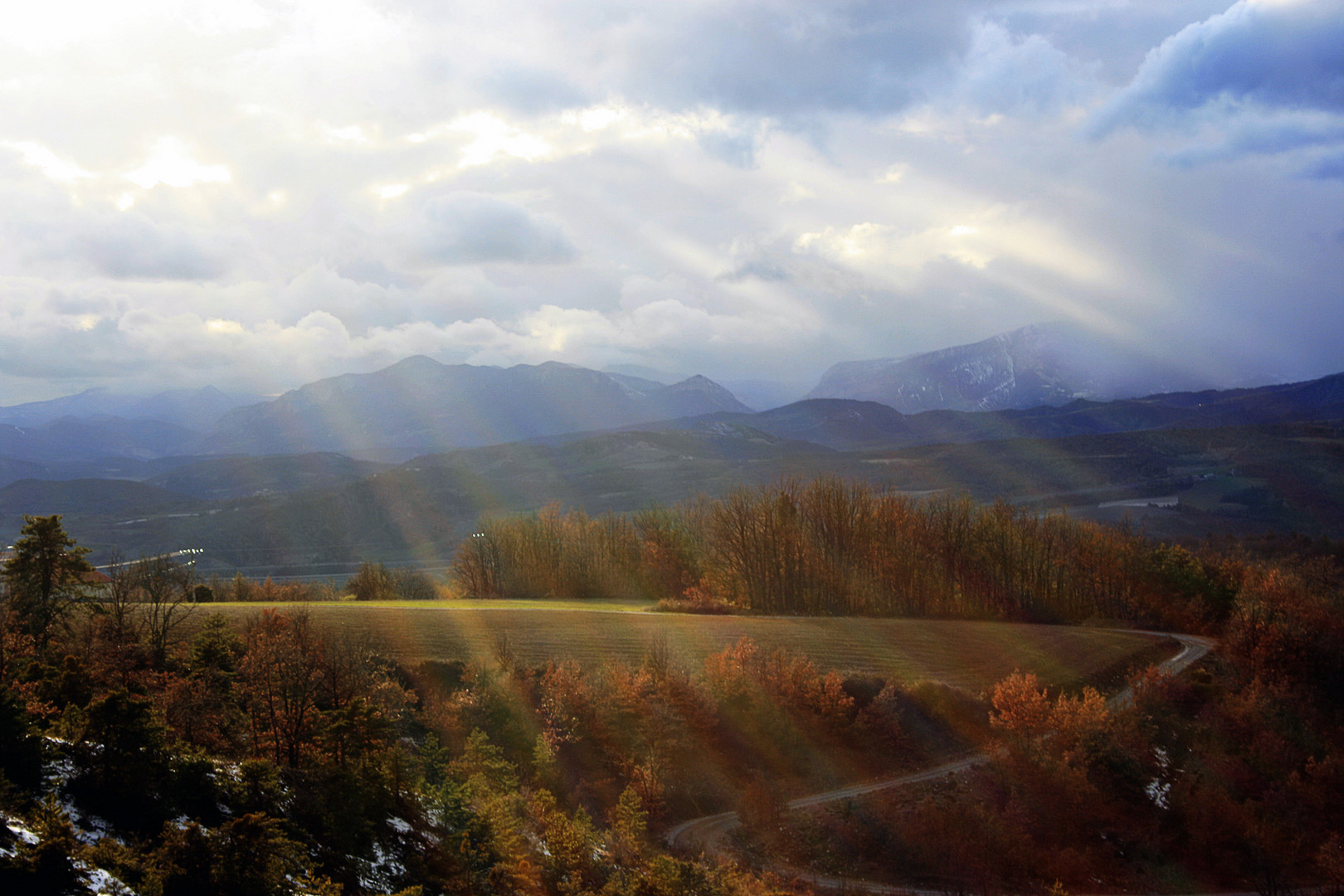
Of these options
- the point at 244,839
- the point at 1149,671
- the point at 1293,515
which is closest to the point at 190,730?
the point at 244,839

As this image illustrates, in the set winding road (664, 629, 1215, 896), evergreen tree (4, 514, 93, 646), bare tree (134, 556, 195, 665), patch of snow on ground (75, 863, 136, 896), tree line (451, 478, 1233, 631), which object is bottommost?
winding road (664, 629, 1215, 896)

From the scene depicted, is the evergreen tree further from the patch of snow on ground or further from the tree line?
the tree line

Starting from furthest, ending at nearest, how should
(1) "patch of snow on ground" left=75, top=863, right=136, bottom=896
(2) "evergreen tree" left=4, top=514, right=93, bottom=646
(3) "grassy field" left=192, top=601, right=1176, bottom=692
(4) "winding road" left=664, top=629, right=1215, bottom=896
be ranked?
(3) "grassy field" left=192, top=601, right=1176, bottom=692 → (2) "evergreen tree" left=4, top=514, right=93, bottom=646 → (4) "winding road" left=664, top=629, right=1215, bottom=896 → (1) "patch of snow on ground" left=75, top=863, right=136, bottom=896

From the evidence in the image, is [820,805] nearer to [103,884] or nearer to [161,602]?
[103,884]

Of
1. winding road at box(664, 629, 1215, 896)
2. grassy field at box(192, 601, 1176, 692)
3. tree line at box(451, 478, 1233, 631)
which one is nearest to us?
winding road at box(664, 629, 1215, 896)

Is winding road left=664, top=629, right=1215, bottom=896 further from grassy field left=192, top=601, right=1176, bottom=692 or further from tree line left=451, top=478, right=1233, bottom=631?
tree line left=451, top=478, right=1233, bottom=631

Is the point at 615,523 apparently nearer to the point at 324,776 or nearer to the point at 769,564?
the point at 769,564

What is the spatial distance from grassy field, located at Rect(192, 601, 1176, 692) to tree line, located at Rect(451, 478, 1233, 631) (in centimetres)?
1420

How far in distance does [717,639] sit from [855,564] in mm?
32989

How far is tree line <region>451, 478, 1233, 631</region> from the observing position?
77062 millimetres

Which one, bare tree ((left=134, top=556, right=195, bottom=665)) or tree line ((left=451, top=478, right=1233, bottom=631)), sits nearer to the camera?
bare tree ((left=134, top=556, right=195, bottom=665))

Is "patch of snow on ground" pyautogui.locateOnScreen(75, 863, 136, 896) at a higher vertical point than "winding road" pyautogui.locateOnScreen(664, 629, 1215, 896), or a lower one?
higher

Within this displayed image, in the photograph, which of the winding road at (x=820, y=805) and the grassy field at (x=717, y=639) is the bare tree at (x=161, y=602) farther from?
the winding road at (x=820, y=805)

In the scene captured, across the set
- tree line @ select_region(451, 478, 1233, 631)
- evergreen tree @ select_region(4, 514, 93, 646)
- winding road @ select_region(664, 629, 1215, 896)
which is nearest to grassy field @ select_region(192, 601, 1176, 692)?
winding road @ select_region(664, 629, 1215, 896)
